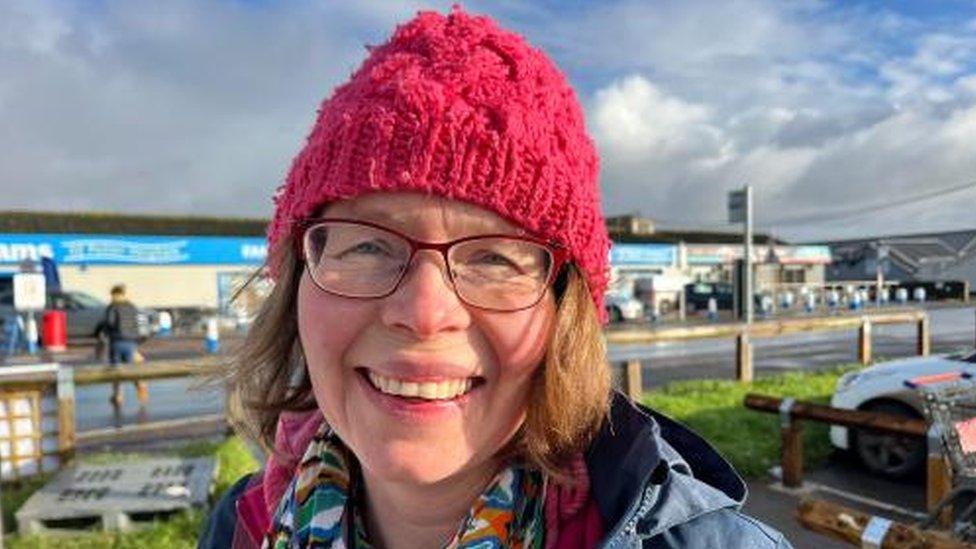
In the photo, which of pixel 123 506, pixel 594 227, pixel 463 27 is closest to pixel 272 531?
pixel 594 227

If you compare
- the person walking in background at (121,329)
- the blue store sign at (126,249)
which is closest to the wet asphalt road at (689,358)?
the person walking in background at (121,329)

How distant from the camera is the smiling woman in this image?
53.8 inches

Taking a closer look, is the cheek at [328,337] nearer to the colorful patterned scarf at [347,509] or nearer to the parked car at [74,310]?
the colorful patterned scarf at [347,509]

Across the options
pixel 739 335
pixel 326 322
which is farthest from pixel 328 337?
pixel 739 335

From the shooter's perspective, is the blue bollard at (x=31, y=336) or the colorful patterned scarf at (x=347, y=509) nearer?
the colorful patterned scarf at (x=347, y=509)

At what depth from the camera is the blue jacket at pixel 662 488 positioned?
1.28 metres

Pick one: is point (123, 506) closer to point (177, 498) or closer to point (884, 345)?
point (177, 498)

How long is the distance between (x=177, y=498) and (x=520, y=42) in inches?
178

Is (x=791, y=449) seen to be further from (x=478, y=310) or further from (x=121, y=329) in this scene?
(x=121, y=329)

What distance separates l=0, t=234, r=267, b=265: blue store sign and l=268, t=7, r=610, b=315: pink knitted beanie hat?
2667cm

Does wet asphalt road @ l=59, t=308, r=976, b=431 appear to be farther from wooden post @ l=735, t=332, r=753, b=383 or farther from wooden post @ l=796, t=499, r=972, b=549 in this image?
wooden post @ l=796, t=499, r=972, b=549

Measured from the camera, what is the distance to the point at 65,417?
6719 millimetres

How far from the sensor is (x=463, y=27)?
149 cm

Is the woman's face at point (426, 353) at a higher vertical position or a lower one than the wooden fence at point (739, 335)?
higher
